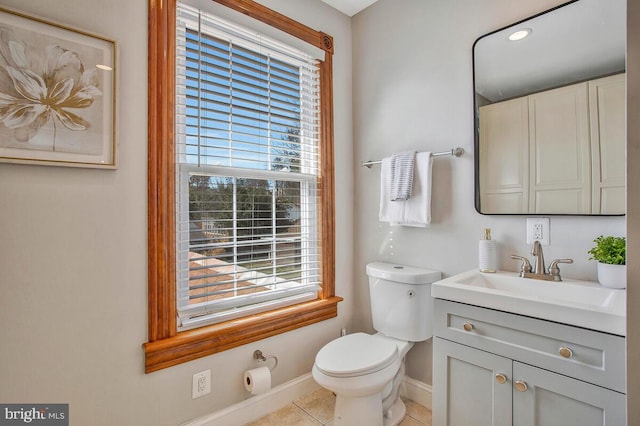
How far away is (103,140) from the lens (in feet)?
4.39

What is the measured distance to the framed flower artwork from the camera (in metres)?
1.16

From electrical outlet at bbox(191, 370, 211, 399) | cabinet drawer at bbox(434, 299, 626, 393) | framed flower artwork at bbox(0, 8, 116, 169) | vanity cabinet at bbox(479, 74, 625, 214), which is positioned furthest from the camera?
Result: electrical outlet at bbox(191, 370, 211, 399)

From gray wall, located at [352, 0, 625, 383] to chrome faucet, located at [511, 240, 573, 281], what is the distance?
0.06 metres

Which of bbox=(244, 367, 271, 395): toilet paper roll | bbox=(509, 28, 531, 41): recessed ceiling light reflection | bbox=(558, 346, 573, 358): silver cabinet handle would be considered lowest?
bbox=(244, 367, 271, 395): toilet paper roll

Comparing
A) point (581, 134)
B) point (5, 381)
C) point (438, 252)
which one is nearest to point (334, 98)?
point (438, 252)

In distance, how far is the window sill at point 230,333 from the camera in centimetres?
146

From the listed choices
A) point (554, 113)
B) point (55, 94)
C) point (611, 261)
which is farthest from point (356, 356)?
point (55, 94)

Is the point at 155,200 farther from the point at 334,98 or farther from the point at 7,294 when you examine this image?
the point at 334,98

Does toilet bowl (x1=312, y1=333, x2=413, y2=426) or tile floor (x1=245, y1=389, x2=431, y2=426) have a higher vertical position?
toilet bowl (x1=312, y1=333, x2=413, y2=426)

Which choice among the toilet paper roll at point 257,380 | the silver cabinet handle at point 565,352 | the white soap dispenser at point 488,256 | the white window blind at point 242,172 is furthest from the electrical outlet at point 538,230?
the toilet paper roll at point 257,380

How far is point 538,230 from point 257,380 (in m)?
1.55

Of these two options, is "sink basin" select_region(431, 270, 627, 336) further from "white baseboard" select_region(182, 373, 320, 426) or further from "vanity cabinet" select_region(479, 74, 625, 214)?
"white baseboard" select_region(182, 373, 320, 426)

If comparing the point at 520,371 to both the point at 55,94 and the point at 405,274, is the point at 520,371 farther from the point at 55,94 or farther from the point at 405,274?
the point at 55,94

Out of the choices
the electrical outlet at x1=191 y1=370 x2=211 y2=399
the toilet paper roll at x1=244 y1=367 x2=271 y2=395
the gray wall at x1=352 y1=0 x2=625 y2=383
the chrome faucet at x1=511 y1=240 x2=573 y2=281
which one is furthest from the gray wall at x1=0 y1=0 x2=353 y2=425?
the chrome faucet at x1=511 y1=240 x2=573 y2=281
